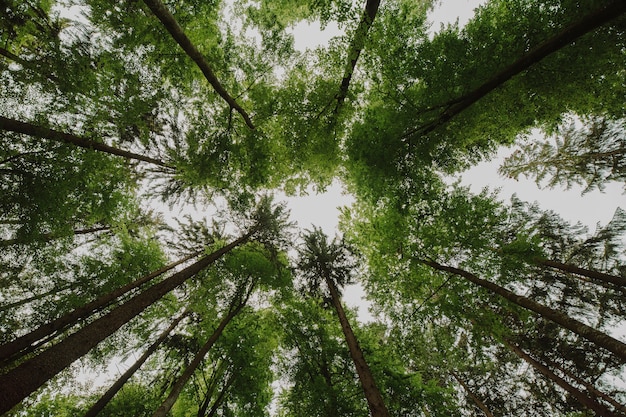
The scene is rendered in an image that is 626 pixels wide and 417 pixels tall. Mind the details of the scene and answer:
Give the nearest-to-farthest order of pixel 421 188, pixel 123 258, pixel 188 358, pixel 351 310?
pixel 421 188 < pixel 188 358 < pixel 123 258 < pixel 351 310

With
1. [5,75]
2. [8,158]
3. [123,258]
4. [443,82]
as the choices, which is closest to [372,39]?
[443,82]

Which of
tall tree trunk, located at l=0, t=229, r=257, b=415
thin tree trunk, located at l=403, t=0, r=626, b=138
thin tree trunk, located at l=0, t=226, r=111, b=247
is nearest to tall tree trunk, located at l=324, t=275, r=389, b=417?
tall tree trunk, located at l=0, t=229, r=257, b=415

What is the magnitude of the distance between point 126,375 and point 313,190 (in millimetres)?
8810

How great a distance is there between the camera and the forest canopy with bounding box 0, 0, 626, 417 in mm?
6309

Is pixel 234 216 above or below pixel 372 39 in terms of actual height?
below

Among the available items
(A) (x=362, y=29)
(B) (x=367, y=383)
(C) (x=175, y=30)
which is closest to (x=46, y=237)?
(C) (x=175, y=30)

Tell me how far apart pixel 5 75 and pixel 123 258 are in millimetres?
6916

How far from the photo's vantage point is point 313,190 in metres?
10.9

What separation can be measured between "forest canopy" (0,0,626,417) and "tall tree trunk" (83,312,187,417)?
0.34ft

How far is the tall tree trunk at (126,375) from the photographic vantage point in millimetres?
7375

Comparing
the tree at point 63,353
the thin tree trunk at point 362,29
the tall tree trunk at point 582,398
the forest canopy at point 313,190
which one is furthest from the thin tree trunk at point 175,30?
the tall tree trunk at point 582,398

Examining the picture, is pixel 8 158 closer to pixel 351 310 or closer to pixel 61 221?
pixel 61 221

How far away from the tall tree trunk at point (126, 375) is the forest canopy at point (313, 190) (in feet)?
0.34

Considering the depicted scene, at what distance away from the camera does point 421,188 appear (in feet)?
27.6
